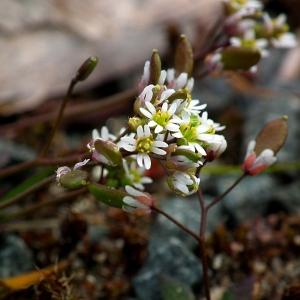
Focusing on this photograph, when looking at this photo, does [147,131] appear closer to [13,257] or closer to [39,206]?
[39,206]

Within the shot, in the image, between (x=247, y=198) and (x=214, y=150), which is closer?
(x=214, y=150)

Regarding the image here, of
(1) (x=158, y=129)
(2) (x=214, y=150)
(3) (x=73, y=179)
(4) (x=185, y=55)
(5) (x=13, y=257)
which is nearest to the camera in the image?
(1) (x=158, y=129)

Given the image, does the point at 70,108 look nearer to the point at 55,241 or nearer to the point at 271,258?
the point at 55,241

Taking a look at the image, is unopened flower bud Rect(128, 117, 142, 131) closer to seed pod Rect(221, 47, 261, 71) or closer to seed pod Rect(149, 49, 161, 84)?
seed pod Rect(149, 49, 161, 84)

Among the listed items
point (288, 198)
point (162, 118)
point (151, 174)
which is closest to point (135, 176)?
point (162, 118)

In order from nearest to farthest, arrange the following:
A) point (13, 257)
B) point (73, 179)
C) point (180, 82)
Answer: point (73, 179) → point (180, 82) → point (13, 257)

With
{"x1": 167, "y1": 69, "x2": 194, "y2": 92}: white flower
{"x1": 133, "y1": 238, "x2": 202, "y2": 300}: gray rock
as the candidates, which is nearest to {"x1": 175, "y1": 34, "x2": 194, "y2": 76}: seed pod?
{"x1": 167, "y1": 69, "x2": 194, "y2": 92}: white flower

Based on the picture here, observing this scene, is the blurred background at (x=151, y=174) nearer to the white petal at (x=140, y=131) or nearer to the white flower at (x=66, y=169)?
the white flower at (x=66, y=169)
